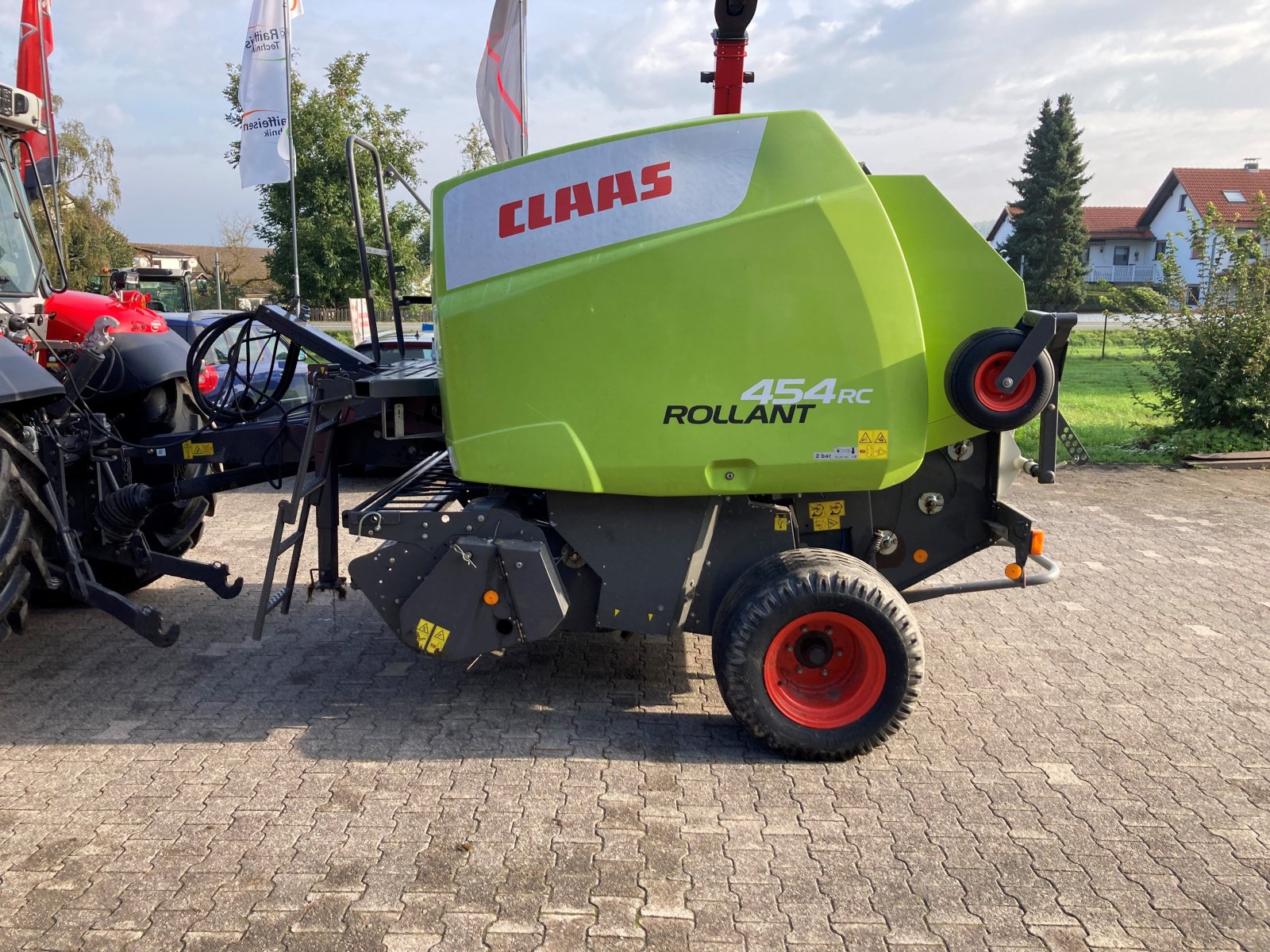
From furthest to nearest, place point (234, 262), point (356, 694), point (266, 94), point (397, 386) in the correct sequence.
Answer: point (234, 262) → point (266, 94) → point (356, 694) → point (397, 386)

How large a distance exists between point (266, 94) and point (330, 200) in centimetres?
879

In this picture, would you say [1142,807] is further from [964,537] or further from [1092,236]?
[1092,236]

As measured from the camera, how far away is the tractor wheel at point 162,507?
5.56 m

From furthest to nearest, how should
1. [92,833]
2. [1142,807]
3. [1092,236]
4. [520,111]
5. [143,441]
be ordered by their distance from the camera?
1. [1092,236]
2. [520,111]
3. [143,441]
4. [1142,807]
5. [92,833]

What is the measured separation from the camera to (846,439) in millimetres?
3684

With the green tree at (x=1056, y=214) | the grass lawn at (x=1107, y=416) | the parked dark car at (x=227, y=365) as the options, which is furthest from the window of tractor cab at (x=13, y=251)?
the green tree at (x=1056, y=214)

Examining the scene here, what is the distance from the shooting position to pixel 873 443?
369cm

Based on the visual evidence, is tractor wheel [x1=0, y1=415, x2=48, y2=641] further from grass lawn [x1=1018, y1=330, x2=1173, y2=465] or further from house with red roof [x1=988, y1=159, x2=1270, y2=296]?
house with red roof [x1=988, y1=159, x2=1270, y2=296]

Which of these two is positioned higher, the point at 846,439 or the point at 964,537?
the point at 846,439

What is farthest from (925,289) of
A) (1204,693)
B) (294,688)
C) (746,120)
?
(294,688)

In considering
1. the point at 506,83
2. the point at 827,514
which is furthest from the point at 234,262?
the point at 827,514

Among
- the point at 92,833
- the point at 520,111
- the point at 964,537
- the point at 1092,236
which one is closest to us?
the point at 92,833

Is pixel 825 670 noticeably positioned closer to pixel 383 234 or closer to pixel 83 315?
pixel 383 234

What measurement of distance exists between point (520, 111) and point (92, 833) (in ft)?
25.4
